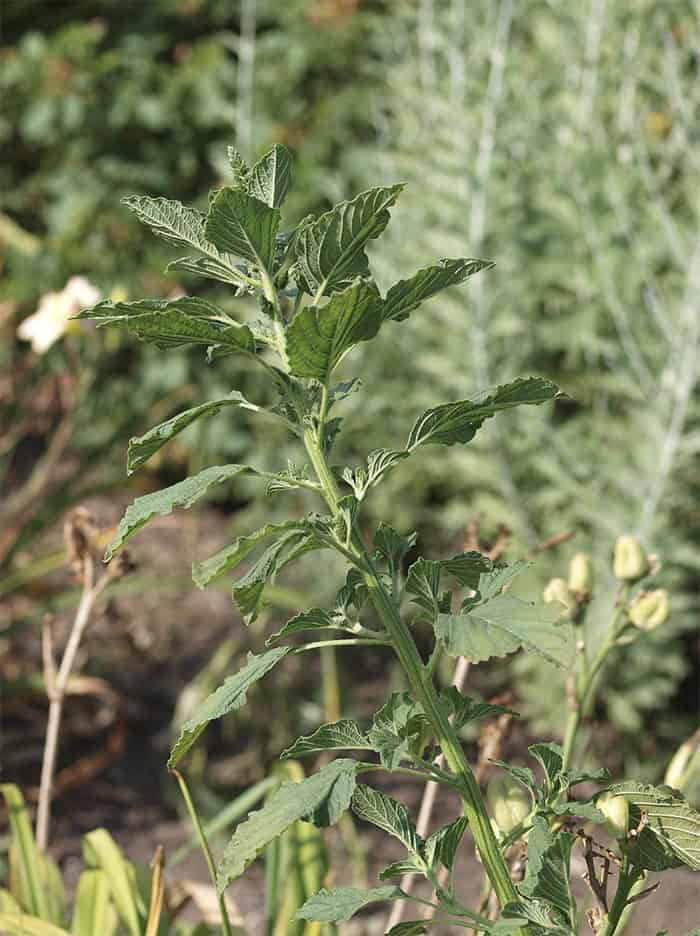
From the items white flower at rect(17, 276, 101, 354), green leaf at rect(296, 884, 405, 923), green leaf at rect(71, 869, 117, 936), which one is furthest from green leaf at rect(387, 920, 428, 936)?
white flower at rect(17, 276, 101, 354)

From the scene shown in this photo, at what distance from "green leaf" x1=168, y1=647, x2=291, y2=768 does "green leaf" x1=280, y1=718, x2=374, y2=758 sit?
0.05 metres

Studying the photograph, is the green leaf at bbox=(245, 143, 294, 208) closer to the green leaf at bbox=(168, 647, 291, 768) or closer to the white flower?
the green leaf at bbox=(168, 647, 291, 768)

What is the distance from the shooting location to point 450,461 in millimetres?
3092

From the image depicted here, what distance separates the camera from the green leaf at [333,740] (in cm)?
76

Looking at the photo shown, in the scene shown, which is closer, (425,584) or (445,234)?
(425,584)

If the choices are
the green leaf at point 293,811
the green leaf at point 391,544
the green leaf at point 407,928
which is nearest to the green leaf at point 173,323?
the green leaf at point 391,544

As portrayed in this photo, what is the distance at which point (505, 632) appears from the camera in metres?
0.70

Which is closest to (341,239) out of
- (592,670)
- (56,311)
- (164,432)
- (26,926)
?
(164,432)

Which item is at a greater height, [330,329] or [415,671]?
[330,329]

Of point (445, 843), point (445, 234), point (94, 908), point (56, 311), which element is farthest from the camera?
point (445, 234)

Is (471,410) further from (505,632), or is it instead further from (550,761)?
(550,761)

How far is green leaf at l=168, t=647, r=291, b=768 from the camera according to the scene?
727 millimetres

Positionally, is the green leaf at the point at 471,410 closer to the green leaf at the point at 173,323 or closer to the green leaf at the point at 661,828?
the green leaf at the point at 173,323

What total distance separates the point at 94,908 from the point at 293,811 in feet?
2.15
